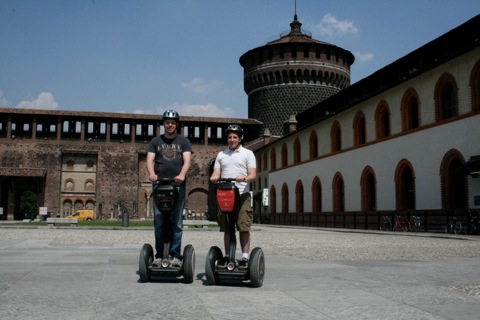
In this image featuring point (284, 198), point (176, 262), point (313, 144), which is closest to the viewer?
point (176, 262)

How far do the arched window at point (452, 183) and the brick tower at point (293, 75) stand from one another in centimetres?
3128

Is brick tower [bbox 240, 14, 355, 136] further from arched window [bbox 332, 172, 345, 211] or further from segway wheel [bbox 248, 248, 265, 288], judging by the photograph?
segway wheel [bbox 248, 248, 265, 288]

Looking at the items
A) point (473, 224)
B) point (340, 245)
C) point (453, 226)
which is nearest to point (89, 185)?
point (453, 226)

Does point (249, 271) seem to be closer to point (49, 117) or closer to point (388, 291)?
point (388, 291)

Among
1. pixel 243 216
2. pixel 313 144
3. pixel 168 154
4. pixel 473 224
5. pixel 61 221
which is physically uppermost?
pixel 313 144

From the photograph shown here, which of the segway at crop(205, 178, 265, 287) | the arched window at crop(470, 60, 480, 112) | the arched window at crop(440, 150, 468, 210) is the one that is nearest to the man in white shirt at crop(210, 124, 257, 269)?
the segway at crop(205, 178, 265, 287)

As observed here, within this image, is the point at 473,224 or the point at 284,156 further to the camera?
the point at 284,156

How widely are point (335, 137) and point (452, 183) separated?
42.0 feet

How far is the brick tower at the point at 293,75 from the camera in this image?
52406mm

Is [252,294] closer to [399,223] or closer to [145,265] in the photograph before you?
[145,265]

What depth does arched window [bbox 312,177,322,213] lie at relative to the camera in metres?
35.7

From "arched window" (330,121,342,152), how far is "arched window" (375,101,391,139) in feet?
17.5

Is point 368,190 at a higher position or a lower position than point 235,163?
higher

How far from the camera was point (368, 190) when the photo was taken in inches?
1135
